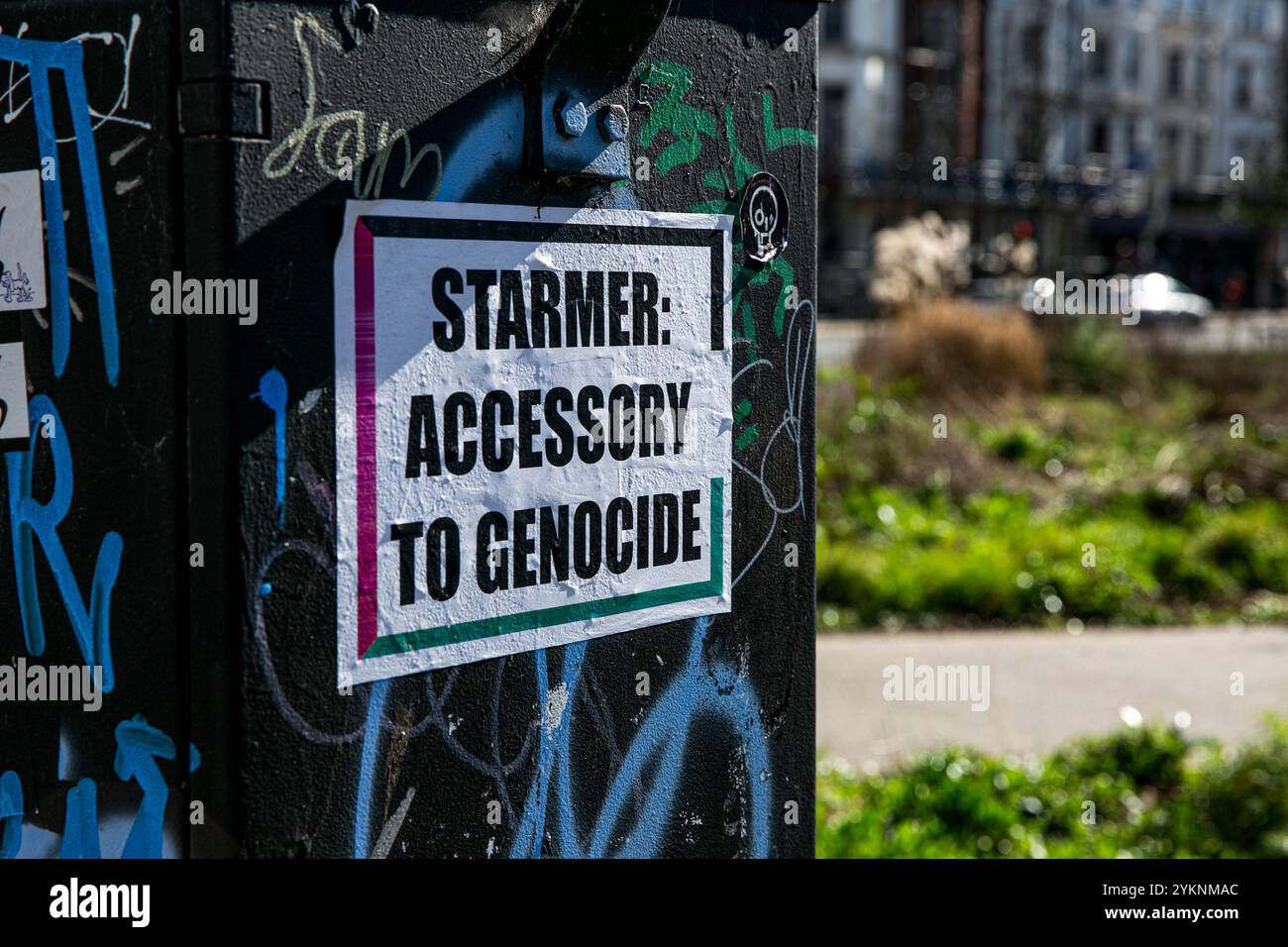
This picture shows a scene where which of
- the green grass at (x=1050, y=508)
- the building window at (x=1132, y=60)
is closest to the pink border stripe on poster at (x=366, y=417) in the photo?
the green grass at (x=1050, y=508)

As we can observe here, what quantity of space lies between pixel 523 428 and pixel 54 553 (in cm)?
60

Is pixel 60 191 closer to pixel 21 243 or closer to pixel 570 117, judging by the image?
pixel 21 243

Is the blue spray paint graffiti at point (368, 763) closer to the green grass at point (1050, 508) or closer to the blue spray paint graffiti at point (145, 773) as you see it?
the blue spray paint graffiti at point (145, 773)

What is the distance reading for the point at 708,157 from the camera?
221cm

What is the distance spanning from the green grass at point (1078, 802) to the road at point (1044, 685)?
12.1 inches

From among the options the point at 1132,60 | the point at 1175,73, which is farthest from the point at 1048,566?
the point at 1175,73

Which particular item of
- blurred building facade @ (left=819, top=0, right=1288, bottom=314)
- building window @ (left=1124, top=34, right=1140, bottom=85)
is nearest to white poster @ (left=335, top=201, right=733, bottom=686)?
blurred building facade @ (left=819, top=0, right=1288, bottom=314)

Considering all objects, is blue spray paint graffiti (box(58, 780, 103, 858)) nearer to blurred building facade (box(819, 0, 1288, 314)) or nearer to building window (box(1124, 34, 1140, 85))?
blurred building facade (box(819, 0, 1288, 314))

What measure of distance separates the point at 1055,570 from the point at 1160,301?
24.4 meters

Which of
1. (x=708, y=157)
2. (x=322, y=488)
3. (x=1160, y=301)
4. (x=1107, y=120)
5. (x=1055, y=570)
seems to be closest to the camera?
(x=322, y=488)

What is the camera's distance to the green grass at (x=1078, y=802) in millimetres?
4113

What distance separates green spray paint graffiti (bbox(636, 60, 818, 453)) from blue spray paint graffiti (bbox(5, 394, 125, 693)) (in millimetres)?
875
